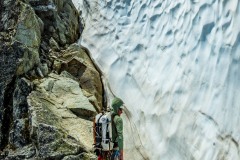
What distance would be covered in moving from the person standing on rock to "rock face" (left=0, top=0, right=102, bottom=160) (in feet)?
1.99

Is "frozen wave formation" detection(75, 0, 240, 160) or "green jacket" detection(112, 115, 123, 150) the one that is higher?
"frozen wave formation" detection(75, 0, 240, 160)

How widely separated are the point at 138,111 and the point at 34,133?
8.99 feet

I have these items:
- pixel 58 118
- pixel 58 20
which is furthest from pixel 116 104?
pixel 58 20

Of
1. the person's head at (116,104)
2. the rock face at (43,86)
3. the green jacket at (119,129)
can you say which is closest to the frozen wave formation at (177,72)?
the rock face at (43,86)

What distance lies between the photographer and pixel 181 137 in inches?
366

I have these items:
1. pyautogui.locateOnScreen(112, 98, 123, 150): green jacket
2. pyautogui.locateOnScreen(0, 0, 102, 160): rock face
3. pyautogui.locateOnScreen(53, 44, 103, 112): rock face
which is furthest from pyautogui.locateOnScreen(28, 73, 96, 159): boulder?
pyautogui.locateOnScreen(112, 98, 123, 150): green jacket

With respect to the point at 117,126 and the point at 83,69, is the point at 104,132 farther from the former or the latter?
the point at 83,69

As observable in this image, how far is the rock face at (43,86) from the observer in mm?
9281

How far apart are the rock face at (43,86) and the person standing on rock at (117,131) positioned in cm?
61

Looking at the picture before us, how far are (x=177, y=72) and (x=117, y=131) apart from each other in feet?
7.61

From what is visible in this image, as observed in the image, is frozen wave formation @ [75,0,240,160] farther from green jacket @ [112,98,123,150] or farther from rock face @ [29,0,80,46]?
green jacket @ [112,98,123,150]

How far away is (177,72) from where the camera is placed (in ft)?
33.5

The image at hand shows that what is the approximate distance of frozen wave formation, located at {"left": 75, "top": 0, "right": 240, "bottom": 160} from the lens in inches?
346

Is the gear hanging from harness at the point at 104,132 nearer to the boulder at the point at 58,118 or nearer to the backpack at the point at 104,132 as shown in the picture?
the backpack at the point at 104,132
